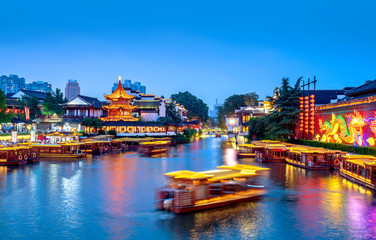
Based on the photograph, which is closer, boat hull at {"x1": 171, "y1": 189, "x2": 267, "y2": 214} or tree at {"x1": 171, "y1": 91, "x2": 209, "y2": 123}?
boat hull at {"x1": 171, "y1": 189, "x2": 267, "y2": 214}

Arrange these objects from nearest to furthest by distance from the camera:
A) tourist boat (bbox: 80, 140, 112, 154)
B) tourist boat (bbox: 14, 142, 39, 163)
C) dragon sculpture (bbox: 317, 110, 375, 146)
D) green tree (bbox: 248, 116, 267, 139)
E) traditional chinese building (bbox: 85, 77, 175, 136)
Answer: dragon sculpture (bbox: 317, 110, 375, 146)
tourist boat (bbox: 14, 142, 39, 163)
tourist boat (bbox: 80, 140, 112, 154)
green tree (bbox: 248, 116, 267, 139)
traditional chinese building (bbox: 85, 77, 175, 136)

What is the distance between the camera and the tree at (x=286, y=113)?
168 ft

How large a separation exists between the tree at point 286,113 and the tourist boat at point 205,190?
3148 cm

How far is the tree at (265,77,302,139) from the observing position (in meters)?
51.1

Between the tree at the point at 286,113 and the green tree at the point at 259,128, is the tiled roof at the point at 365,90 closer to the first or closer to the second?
the tree at the point at 286,113

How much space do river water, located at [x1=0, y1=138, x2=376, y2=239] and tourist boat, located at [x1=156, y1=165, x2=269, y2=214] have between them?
47 centimetres

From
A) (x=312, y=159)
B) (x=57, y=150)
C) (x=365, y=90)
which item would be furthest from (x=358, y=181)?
(x=57, y=150)

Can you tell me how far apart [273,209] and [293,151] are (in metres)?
19.8

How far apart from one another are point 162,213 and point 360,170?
1595 centimetres

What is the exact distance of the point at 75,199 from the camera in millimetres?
21750

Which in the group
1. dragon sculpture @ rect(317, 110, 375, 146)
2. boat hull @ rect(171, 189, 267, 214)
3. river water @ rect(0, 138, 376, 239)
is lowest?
river water @ rect(0, 138, 376, 239)

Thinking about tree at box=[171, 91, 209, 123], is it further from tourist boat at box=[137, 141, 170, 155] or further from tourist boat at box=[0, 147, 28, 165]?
tourist boat at box=[0, 147, 28, 165]

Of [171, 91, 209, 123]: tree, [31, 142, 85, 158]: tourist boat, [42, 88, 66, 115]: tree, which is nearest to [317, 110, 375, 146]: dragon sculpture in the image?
[31, 142, 85, 158]: tourist boat

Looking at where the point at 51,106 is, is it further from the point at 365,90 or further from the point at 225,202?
the point at 225,202
